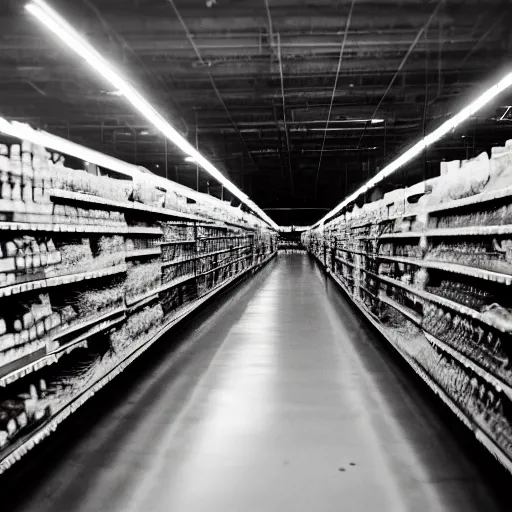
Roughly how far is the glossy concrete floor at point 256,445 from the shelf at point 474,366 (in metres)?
0.47

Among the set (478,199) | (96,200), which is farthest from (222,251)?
(478,199)

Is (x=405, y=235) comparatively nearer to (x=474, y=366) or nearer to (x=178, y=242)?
(x=474, y=366)

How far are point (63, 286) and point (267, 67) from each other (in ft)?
15.5

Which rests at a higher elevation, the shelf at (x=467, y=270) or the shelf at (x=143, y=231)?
the shelf at (x=143, y=231)

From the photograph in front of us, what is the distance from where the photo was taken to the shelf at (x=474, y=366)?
2.37 m

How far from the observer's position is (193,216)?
712 cm

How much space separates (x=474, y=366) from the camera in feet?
9.02

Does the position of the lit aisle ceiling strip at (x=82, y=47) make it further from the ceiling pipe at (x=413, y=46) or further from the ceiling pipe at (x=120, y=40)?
the ceiling pipe at (x=413, y=46)

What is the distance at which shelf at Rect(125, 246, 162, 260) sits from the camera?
4438mm

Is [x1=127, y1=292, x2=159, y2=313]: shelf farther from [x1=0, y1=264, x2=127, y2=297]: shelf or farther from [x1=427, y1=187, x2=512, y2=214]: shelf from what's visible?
[x1=427, y1=187, x2=512, y2=214]: shelf

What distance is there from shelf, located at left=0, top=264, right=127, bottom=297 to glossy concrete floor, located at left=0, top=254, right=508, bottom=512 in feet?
3.19

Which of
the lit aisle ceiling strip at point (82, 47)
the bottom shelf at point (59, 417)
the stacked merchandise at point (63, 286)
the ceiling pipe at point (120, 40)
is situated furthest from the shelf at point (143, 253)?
the ceiling pipe at point (120, 40)

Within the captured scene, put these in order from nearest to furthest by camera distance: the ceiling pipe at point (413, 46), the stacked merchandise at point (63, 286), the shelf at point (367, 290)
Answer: the stacked merchandise at point (63, 286) < the ceiling pipe at point (413, 46) < the shelf at point (367, 290)

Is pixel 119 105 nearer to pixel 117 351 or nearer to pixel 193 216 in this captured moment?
pixel 193 216
